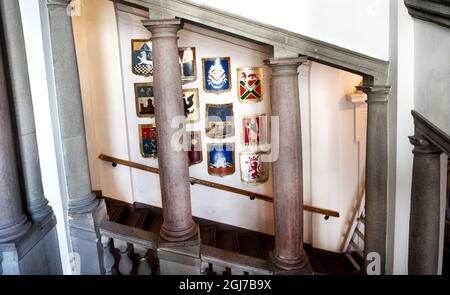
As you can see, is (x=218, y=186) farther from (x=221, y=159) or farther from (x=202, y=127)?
(x=202, y=127)

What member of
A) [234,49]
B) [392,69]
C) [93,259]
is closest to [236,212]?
[234,49]

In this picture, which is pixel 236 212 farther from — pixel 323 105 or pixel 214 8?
pixel 214 8

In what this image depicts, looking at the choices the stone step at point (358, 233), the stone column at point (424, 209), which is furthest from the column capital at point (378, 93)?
the stone step at point (358, 233)

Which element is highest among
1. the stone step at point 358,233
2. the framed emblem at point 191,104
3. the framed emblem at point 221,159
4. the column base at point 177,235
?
the framed emblem at point 191,104

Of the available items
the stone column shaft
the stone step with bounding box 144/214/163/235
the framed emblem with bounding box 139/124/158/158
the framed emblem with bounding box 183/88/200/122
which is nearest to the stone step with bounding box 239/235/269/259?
the stone step with bounding box 144/214/163/235

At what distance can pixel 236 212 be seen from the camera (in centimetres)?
612

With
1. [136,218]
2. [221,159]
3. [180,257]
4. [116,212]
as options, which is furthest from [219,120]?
[180,257]

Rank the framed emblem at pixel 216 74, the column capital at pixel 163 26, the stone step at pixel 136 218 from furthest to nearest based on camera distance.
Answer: the framed emblem at pixel 216 74 → the stone step at pixel 136 218 → the column capital at pixel 163 26

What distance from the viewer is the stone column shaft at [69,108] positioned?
3.42m

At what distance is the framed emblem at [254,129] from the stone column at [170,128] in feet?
7.70

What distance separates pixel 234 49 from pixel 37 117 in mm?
3117

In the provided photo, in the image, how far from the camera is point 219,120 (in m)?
5.81

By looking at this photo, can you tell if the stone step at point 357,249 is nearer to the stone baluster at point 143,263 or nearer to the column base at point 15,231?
the stone baluster at point 143,263

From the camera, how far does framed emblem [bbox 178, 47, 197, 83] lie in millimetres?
5625
